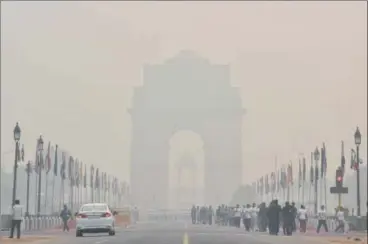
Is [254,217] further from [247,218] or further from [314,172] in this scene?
[314,172]

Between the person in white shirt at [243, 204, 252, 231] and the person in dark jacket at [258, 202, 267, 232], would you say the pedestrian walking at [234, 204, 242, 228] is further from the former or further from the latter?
the person in dark jacket at [258, 202, 267, 232]

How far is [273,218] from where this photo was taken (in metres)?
56.4

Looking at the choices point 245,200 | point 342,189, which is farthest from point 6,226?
point 245,200

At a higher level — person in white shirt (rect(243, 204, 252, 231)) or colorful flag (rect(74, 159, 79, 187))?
colorful flag (rect(74, 159, 79, 187))

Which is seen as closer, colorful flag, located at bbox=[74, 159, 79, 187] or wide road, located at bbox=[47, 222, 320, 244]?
wide road, located at bbox=[47, 222, 320, 244]

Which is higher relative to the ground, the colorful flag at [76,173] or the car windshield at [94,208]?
the colorful flag at [76,173]

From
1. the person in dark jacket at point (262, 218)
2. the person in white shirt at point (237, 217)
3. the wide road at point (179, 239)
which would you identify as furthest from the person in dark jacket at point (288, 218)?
the person in white shirt at point (237, 217)

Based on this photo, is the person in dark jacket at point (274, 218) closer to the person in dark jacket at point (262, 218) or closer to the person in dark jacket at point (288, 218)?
the person in dark jacket at point (288, 218)

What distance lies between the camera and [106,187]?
146 metres

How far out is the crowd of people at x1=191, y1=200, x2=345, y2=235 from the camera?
56375 millimetres

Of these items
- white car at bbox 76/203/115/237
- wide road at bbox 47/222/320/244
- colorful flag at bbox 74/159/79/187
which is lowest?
wide road at bbox 47/222/320/244

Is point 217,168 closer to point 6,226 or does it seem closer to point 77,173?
point 77,173

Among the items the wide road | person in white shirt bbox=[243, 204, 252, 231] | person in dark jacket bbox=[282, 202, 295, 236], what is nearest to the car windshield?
the wide road

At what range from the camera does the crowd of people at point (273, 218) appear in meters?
56.4
